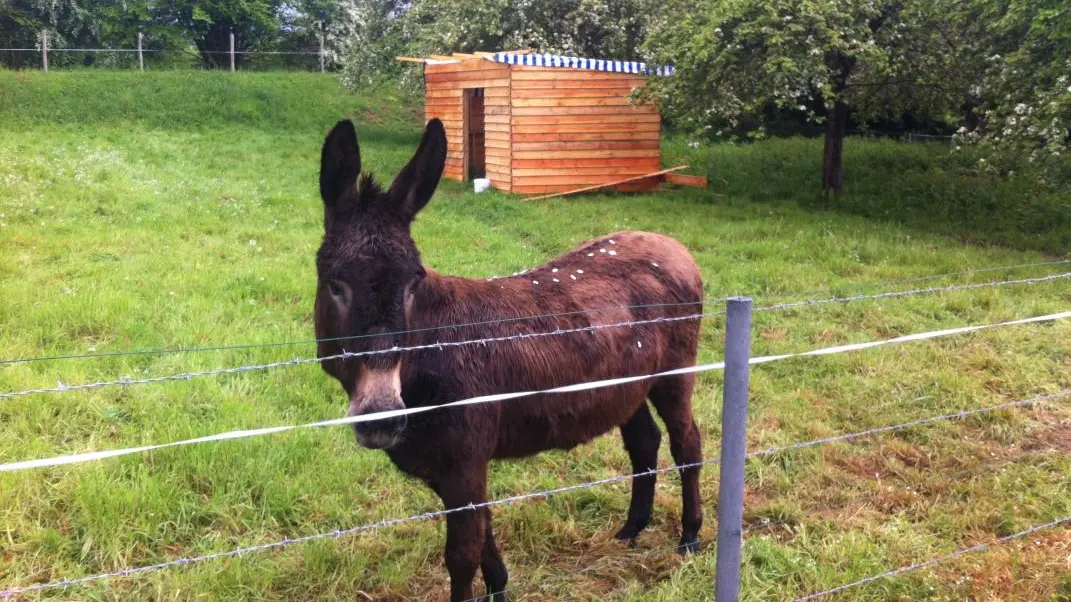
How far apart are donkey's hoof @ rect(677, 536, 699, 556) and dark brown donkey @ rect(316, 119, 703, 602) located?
71 centimetres

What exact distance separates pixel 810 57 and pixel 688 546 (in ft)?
30.2

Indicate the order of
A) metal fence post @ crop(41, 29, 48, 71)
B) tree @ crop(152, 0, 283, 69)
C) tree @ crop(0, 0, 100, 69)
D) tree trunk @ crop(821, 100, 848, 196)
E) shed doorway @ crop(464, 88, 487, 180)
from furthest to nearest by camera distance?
tree @ crop(152, 0, 283, 69)
tree @ crop(0, 0, 100, 69)
metal fence post @ crop(41, 29, 48, 71)
shed doorway @ crop(464, 88, 487, 180)
tree trunk @ crop(821, 100, 848, 196)

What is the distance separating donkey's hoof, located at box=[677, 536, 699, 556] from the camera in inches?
151

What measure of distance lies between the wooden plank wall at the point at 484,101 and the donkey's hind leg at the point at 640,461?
1121 cm

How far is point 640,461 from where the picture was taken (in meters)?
4.23

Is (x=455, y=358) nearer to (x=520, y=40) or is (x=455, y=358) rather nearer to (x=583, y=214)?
(x=583, y=214)

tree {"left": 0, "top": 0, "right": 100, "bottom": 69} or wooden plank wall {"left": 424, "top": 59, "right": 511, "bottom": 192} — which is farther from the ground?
tree {"left": 0, "top": 0, "right": 100, "bottom": 69}

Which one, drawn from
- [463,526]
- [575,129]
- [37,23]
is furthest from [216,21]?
[463,526]

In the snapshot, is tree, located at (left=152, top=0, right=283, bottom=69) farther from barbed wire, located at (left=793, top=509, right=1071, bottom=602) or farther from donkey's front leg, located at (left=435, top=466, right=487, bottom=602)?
barbed wire, located at (left=793, top=509, right=1071, bottom=602)

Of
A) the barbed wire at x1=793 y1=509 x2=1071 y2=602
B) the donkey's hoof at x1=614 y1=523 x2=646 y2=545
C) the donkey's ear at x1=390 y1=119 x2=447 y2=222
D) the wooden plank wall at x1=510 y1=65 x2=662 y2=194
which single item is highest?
the wooden plank wall at x1=510 y1=65 x2=662 y2=194

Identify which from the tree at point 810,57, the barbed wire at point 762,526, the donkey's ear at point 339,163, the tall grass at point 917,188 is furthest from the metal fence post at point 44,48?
the barbed wire at point 762,526

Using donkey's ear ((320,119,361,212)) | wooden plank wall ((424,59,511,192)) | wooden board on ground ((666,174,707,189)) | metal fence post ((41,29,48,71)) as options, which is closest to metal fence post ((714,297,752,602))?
donkey's ear ((320,119,361,212))

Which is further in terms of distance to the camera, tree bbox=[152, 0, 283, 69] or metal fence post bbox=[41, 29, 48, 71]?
tree bbox=[152, 0, 283, 69]

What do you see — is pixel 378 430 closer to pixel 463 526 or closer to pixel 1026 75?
pixel 463 526
